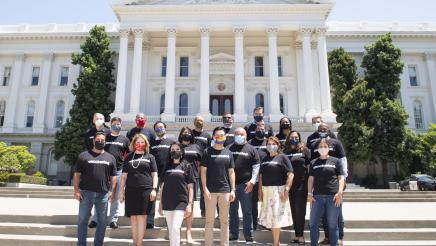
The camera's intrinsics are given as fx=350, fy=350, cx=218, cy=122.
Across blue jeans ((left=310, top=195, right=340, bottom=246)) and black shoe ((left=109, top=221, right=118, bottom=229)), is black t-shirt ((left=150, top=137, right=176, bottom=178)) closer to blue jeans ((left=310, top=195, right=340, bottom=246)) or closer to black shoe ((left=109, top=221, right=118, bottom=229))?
black shoe ((left=109, top=221, right=118, bottom=229))

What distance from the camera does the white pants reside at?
21.0 ft

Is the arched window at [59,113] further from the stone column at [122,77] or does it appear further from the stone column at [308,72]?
the stone column at [308,72]

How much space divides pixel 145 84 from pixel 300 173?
28.6 m

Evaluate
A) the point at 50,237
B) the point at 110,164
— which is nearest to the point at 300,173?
the point at 110,164

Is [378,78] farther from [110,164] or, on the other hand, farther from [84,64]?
[110,164]

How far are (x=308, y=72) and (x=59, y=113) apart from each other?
2743 centimetres

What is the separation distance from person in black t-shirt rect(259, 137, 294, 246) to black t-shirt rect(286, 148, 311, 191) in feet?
1.71

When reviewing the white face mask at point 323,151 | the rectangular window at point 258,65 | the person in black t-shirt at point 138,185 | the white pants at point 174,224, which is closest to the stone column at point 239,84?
the rectangular window at point 258,65

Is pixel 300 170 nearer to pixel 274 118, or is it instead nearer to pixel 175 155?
pixel 175 155

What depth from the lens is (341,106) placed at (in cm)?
3206

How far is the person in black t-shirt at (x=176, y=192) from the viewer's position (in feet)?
21.4

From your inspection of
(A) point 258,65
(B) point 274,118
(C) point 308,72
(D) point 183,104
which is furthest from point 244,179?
(A) point 258,65

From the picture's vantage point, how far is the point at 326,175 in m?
7.00

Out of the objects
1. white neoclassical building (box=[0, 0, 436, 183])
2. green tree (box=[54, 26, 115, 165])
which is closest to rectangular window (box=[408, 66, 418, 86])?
white neoclassical building (box=[0, 0, 436, 183])
